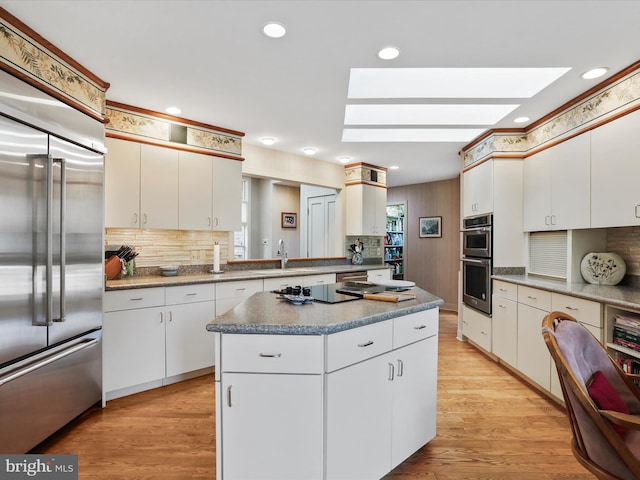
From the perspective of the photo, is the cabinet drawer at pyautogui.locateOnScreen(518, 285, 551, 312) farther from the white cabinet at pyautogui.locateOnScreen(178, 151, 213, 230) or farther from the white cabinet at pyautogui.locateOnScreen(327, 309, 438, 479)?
the white cabinet at pyautogui.locateOnScreen(178, 151, 213, 230)

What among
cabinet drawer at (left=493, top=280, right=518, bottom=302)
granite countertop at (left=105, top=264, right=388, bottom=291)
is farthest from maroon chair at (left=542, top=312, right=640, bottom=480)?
granite countertop at (left=105, top=264, right=388, bottom=291)

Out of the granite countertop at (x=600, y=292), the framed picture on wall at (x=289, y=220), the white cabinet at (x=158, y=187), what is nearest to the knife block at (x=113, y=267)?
the white cabinet at (x=158, y=187)

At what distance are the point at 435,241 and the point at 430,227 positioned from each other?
0.97 ft

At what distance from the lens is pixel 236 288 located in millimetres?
3480

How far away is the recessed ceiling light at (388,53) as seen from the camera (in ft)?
7.23

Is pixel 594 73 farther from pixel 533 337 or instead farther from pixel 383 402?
pixel 383 402

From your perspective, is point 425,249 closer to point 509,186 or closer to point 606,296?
point 509,186

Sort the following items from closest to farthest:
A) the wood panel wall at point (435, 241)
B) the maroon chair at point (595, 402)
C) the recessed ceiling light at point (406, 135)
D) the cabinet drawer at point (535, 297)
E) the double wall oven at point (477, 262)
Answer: the maroon chair at point (595, 402), the cabinet drawer at point (535, 297), the double wall oven at point (477, 262), the recessed ceiling light at point (406, 135), the wood panel wall at point (435, 241)

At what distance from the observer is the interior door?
5.53 m

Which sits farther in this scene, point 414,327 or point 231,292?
point 231,292

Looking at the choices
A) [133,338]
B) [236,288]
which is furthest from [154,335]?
[236,288]

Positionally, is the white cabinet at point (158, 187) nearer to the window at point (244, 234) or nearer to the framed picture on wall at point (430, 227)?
the window at point (244, 234)

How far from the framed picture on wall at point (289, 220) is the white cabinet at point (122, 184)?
2.45m

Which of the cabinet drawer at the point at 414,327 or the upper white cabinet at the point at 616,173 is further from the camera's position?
the upper white cabinet at the point at 616,173
